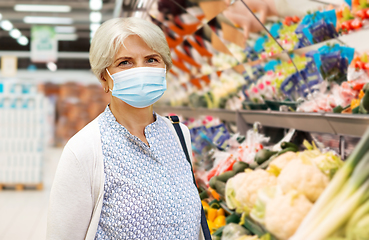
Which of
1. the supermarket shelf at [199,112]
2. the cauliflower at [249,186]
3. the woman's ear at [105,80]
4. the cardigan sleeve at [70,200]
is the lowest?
the supermarket shelf at [199,112]

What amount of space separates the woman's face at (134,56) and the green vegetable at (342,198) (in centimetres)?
88

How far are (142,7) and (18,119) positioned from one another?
18.7 ft

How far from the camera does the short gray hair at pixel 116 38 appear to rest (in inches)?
51.6

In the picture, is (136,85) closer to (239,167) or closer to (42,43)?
(239,167)

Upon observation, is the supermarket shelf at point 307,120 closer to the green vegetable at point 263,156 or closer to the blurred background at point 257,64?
the blurred background at point 257,64

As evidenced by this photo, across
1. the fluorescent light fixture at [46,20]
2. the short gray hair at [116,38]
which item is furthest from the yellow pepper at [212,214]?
the fluorescent light fixture at [46,20]

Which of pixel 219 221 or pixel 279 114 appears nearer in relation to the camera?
pixel 219 221

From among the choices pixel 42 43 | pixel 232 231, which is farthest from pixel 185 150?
pixel 42 43

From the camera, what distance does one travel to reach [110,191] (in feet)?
4.14

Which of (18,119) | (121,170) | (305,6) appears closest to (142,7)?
(305,6)

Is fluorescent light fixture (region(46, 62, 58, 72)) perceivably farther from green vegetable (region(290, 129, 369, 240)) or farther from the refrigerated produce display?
green vegetable (region(290, 129, 369, 240))

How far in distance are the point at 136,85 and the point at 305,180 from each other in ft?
2.57

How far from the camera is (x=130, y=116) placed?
1.45 meters

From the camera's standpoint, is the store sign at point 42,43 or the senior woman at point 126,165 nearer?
the senior woman at point 126,165
